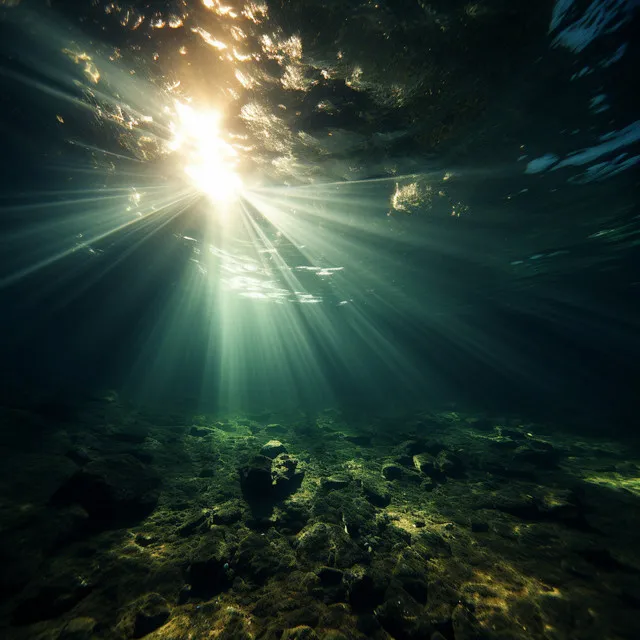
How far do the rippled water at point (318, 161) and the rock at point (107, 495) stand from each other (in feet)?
32.5

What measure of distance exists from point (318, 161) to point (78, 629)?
37.9 feet

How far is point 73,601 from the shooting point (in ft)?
14.9

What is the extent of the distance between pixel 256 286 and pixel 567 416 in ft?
97.8

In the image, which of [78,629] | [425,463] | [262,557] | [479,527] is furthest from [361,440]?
[78,629]

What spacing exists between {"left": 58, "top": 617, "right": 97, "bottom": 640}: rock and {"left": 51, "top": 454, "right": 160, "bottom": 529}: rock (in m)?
2.71

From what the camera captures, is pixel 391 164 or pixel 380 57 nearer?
pixel 380 57

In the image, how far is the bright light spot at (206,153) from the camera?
740 centimetres

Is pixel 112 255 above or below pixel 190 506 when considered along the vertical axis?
above

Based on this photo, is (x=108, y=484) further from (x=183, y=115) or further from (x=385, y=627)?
(x=183, y=115)

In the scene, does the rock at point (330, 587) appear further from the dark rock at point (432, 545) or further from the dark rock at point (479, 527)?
the dark rock at point (479, 527)

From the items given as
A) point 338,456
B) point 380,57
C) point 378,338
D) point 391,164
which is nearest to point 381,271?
point 391,164

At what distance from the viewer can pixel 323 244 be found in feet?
50.9

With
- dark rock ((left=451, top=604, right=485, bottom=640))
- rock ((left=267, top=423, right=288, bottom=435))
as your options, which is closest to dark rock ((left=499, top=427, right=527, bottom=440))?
rock ((left=267, top=423, right=288, bottom=435))

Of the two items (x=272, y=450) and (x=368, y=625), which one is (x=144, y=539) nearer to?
(x=368, y=625)
